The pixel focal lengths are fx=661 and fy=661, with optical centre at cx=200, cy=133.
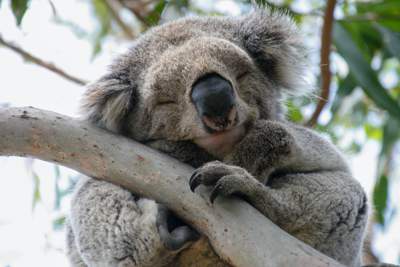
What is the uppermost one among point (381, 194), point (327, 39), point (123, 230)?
point (327, 39)

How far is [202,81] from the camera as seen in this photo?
2438 mm

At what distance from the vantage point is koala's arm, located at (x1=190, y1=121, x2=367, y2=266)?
2.34 metres

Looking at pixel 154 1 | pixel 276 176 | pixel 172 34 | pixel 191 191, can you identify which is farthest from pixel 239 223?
pixel 154 1

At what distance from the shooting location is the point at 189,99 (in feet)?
8.19

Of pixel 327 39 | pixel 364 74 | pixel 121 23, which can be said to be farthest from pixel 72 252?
pixel 121 23

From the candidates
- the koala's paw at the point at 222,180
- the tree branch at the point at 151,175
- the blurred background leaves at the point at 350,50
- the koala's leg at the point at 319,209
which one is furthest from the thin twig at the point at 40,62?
the koala's paw at the point at 222,180

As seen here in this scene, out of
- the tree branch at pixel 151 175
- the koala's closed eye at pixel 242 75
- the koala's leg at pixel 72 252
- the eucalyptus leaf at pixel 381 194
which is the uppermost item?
the koala's closed eye at pixel 242 75

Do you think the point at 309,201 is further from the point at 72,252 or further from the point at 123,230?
the point at 72,252

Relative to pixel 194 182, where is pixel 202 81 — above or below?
above

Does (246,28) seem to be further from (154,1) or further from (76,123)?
(154,1)

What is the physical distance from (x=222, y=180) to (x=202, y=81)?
17.0 inches

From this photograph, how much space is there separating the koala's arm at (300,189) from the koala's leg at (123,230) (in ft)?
0.85

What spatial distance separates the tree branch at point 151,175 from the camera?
2062 millimetres

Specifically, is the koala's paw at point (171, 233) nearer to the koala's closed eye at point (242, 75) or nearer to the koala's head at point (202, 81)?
the koala's head at point (202, 81)
